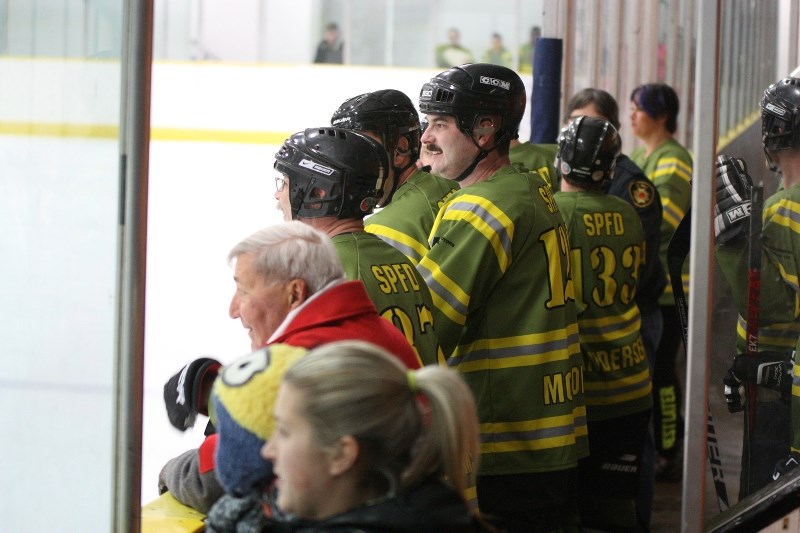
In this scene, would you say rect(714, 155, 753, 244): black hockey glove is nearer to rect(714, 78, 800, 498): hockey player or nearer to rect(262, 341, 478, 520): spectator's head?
rect(714, 78, 800, 498): hockey player

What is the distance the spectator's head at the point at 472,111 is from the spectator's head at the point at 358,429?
1293 millimetres

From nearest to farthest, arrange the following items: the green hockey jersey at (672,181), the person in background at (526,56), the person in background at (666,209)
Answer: the person in background at (666,209), the green hockey jersey at (672,181), the person in background at (526,56)

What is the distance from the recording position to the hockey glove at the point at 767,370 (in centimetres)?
246

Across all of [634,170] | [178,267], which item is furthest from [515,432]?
[178,267]

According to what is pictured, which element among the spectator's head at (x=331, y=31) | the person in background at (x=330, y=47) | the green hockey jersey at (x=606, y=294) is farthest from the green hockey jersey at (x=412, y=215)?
the spectator's head at (x=331, y=31)

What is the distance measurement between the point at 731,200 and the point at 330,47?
8.16 metres

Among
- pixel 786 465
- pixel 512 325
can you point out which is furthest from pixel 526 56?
pixel 512 325

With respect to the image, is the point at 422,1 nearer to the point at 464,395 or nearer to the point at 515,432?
the point at 515,432

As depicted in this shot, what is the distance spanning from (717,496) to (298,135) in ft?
3.65

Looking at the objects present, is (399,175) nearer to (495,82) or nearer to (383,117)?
(383,117)

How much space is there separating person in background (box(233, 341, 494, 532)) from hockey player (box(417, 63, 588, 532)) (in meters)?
1.01

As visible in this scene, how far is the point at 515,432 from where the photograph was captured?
7.53 ft

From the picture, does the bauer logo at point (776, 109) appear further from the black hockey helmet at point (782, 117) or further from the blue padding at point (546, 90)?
the blue padding at point (546, 90)

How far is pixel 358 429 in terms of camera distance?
3.75 feet
